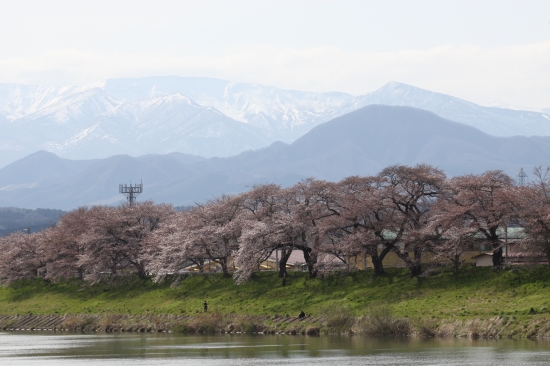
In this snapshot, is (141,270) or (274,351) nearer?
(274,351)

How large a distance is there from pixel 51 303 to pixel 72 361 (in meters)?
46.8

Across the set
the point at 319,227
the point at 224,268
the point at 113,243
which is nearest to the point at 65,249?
the point at 113,243

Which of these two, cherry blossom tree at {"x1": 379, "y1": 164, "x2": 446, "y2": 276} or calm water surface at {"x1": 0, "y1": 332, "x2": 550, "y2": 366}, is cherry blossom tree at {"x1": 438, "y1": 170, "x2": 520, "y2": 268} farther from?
calm water surface at {"x1": 0, "y1": 332, "x2": 550, "y2": 366}

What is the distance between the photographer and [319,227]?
8138 centimetres

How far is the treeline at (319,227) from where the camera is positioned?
74.0 m

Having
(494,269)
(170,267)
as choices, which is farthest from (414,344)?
(170,267)

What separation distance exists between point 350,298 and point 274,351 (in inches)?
810

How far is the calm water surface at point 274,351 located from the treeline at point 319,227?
49.3 feet

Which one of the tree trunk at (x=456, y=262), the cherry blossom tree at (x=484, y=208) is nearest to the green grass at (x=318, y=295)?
the tree trunk at (x=456, y=262)

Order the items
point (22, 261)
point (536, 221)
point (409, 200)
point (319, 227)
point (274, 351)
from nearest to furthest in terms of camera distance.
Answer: point (274, 351), point (536, 221), point (409, 200), point (319, 227), point (22, 261)

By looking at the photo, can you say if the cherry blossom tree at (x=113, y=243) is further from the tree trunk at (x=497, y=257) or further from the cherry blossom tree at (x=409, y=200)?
the tree trunk at (x=497, y=257)

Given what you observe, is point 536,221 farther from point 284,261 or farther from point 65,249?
point 65,249

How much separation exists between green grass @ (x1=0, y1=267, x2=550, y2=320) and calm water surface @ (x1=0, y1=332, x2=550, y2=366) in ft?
22.9

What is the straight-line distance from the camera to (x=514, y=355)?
48156mm
